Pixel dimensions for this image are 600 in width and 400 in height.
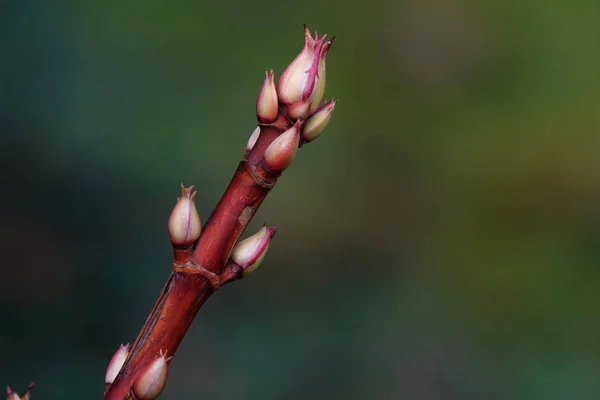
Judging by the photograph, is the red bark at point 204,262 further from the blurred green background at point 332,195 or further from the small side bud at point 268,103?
the blurred green background at point 332,195

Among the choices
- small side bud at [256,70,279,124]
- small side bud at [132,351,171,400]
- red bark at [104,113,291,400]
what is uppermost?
small side bud at [256,70,279,124]

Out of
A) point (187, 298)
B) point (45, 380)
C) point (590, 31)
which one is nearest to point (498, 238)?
point (590, 31)

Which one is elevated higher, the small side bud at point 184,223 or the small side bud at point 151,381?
the small side bud at point 184,223

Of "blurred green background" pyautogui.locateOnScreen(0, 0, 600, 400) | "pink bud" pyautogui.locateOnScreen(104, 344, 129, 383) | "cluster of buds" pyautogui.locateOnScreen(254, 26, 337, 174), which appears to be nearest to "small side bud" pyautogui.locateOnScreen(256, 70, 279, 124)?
"cluster of buds" pyautogui.locateOnScreen(254, 26, 337, 174)

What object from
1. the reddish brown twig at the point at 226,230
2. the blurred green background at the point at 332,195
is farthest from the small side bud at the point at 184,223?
the blurred green background at the point at 332,195

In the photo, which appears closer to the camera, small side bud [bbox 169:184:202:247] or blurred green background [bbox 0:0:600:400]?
small side bud [bbox 169:184:202:247]

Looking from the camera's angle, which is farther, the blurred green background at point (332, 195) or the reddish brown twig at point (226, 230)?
the blurred green background at point (332, 195)

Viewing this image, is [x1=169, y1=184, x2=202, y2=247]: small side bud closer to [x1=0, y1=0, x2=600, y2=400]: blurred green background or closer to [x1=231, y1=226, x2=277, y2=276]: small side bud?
[x1=231, y1=226, x2=277, y2=276]: small side bud

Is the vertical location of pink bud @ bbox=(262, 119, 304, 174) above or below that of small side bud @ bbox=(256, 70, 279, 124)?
below
